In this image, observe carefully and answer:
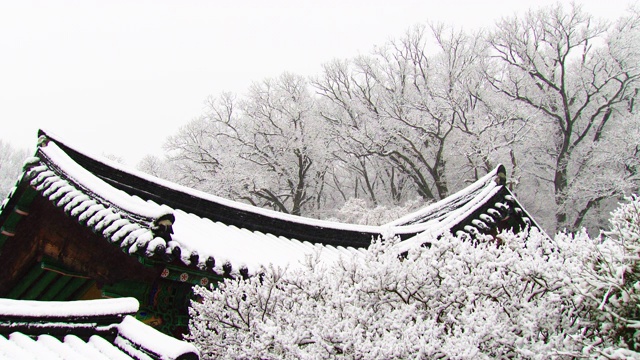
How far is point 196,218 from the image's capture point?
7000 millimetres

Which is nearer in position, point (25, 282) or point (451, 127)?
point (25, 282)

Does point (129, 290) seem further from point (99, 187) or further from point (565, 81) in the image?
point (565, 81)

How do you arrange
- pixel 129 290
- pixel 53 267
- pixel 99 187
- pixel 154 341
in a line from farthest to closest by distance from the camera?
1. pixel 53 267
2. pixel 99 187
3. pixel 129 290
4. pixel 154 341

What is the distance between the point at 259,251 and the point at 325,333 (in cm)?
344

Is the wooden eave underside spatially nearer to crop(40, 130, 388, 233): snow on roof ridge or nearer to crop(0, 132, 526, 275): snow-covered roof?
crop(0, 132, 526, 275): snow-covered roof

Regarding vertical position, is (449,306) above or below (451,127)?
below

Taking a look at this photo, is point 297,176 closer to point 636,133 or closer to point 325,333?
point 636,133

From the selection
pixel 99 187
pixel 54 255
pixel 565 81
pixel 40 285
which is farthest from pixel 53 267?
pixel 565 81

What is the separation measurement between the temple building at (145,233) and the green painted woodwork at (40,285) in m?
0.02

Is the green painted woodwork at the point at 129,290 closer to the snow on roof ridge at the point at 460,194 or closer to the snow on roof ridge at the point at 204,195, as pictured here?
the snow on roof ridge at the point at 204,195

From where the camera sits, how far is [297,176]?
30.5m

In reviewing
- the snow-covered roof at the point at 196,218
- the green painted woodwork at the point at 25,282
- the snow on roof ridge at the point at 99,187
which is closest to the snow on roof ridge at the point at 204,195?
the snow-covered roof at the point at 196,218

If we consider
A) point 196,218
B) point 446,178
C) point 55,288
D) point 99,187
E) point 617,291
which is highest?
point 446,178

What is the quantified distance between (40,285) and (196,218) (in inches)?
101
